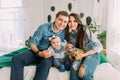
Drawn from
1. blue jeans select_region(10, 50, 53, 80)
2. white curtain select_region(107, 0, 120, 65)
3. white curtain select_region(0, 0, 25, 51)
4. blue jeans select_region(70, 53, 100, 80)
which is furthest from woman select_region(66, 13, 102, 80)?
white curtain select_region(0, 0, 25, 51)

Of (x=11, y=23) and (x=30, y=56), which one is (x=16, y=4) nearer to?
(x=11, y=23)

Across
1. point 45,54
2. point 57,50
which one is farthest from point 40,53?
point 57,50

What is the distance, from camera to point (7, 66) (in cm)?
198

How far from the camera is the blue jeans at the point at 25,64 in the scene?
185 cm

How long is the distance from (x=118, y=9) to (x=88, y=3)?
3.91ft

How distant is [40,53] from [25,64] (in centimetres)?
17

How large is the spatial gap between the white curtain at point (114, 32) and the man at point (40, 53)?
0.95 m

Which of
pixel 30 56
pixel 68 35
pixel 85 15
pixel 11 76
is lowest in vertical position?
pixel 11 76

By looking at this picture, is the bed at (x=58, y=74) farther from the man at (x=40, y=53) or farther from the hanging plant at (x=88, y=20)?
the hanging plant at (x=88, y=20)

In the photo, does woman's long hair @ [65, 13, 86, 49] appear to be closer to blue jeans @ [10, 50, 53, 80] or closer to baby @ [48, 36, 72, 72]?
baby @ [48, 36, 72, 72]

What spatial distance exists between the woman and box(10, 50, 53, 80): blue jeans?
23cm

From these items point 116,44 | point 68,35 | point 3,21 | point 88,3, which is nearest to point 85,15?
point 88,3

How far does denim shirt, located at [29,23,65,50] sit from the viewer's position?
2.10m

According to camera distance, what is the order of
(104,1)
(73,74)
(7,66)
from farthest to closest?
(104,1)
(7,66)
(73,74)
